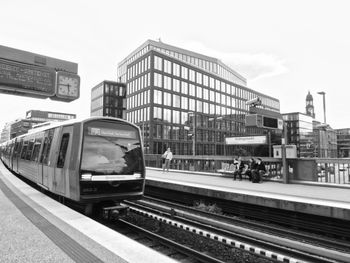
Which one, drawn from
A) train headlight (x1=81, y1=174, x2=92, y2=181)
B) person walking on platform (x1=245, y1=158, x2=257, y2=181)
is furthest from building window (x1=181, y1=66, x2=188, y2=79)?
train headlight (x1=81, y1=174, x2=92, y2=181)

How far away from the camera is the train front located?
23.8ft

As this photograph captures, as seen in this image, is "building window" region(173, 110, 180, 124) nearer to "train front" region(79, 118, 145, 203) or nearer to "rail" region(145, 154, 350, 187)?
"rail" region(145, 154, 350, 187)

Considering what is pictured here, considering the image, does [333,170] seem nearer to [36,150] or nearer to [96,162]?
[96,162]

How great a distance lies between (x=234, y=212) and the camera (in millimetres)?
9500

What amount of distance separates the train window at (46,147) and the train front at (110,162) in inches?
109

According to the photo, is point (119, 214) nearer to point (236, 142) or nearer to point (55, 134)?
point (55, 134)

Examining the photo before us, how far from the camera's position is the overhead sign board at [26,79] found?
13.9 m

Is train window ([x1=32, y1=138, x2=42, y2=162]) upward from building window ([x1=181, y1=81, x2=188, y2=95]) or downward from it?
downward

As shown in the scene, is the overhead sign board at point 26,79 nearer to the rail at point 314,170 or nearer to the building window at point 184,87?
the rail at point 314,170

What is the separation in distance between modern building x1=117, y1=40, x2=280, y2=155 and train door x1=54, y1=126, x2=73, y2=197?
37.2 metres

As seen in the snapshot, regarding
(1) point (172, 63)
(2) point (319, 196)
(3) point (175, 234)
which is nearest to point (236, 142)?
(2) point (319, 196)

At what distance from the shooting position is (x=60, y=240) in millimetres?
4562

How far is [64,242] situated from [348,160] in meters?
9.08

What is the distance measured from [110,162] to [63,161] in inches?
59.3
